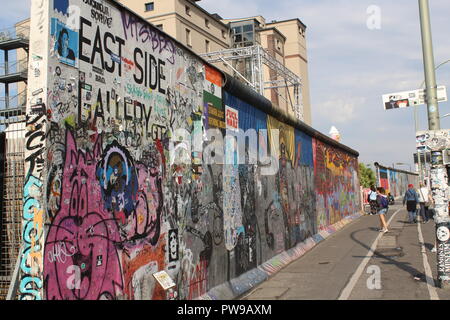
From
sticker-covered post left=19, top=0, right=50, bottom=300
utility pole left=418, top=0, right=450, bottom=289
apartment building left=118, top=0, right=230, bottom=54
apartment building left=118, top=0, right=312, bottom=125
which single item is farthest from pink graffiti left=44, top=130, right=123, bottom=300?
apartment building left=118, top=0, right=230, bottom=54

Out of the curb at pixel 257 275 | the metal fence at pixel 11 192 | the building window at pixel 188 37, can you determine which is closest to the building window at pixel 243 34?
the building window at pixel 188 37

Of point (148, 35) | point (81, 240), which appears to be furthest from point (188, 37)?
point (81, 240)

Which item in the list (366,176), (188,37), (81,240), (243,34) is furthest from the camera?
(366,176)

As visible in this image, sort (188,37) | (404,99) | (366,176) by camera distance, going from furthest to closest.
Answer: (366,176) → (188,37) → (404,99)

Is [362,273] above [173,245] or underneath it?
underneath

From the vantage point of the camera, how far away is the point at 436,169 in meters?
8.42

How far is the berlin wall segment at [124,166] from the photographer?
4.46 m

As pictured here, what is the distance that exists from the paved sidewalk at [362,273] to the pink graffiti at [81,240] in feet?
12.0

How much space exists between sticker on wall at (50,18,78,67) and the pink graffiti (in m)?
0.82

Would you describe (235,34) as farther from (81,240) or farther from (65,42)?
(81,240)

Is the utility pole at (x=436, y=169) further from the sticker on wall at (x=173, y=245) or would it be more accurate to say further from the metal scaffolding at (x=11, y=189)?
the metal scaffolding at (x=11, y=189)

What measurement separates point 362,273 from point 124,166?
6.19 meters

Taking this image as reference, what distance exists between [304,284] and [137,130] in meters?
4.94
